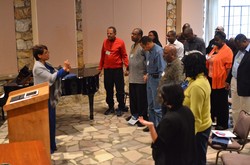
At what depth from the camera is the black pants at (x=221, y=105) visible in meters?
5.11

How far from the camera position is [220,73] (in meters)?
4.92

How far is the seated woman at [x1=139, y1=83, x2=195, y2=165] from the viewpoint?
8.22ft

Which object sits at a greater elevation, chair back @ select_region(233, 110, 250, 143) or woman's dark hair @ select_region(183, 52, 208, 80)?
woman's dark hair @ select_region(183, 52, 208, 80)

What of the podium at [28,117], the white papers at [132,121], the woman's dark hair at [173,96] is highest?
the woman's dark hair at [173,96]

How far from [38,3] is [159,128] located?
465 cm

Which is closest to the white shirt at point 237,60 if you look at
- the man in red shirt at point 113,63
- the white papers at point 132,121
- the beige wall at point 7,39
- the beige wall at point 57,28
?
the white papers at point 132,121

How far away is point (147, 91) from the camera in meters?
5.08

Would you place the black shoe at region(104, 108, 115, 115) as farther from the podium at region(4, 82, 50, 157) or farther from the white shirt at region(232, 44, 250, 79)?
the podium at region(4, 82, 50, 157)

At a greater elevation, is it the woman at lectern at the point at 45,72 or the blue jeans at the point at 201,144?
the woman at lectern at the point at 45,72

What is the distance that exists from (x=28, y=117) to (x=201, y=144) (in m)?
1.65

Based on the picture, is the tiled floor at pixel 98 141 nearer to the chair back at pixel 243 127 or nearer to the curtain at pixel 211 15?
the chair back at pixel 243 127

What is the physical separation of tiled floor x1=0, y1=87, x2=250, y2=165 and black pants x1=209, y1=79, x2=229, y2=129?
0.69 metres

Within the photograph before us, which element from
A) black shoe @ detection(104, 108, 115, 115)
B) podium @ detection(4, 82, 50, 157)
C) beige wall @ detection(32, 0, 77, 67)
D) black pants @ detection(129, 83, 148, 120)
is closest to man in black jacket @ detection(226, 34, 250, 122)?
black pants @ detection(129, 83, 148, 120)

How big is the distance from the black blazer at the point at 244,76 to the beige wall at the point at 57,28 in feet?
11.8
